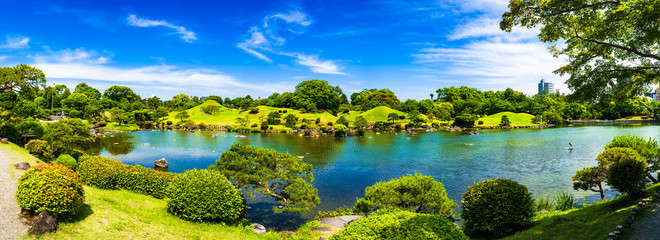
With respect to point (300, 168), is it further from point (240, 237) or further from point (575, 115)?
point (575, 115)

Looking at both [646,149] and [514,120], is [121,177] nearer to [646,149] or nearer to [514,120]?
[646,149]

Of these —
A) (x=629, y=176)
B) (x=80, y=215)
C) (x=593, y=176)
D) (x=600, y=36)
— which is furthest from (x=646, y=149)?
(x=80, y=215)

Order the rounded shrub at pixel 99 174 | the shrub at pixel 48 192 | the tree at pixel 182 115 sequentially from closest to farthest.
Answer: the shrub at pixel 48 192 < the rounded shrub at pixel 99 174 < the tree at pixel 182 115

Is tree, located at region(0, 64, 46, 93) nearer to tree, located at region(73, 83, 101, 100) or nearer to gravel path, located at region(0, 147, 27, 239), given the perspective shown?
gravel path, located at region(0, 147, 27, 239)

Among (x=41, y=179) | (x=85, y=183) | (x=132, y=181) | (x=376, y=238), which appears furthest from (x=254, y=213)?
(x=376, y=238)

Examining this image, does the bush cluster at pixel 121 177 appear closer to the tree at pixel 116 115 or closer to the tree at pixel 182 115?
the tree at pixel 116 115

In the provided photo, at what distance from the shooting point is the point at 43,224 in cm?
861

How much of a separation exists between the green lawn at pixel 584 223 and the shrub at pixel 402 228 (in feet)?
21.1

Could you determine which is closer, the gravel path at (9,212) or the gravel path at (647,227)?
the gravel path at (9,212)

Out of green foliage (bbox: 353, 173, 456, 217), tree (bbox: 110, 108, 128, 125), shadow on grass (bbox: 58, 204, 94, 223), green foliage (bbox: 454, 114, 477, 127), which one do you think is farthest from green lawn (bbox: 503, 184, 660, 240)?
tree (bbox: 110, 108, 128, 125)

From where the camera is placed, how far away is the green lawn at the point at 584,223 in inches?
414

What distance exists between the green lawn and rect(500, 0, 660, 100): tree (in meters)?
4.99

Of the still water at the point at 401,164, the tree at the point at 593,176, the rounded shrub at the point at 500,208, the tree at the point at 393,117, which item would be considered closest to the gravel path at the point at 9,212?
the still water at the point at 401,164

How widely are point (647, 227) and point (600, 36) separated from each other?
24.0 feet
